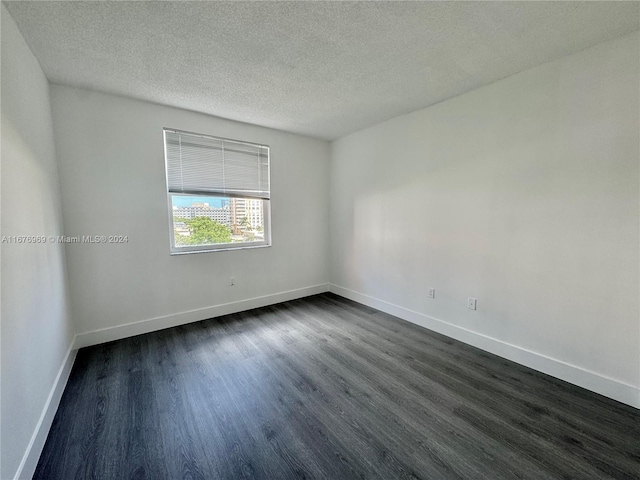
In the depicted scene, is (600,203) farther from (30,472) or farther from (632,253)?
(30,472)

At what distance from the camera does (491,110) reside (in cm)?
234

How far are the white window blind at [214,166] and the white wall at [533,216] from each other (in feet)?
5.72

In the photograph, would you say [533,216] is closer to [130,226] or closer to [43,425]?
[43,425]

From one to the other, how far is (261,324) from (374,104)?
282 cm

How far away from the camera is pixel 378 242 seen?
11.5 feet

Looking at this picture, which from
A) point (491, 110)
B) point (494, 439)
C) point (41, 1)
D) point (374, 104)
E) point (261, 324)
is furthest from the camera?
point (261, 324)

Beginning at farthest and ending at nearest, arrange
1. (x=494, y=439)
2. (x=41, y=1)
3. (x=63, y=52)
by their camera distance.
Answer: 1. (x=63, y=52)
2. (x=494, y=439)
3. (x=41, y=1)

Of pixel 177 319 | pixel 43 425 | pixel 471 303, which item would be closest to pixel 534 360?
pixel 471 303

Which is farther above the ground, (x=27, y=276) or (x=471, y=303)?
(x=27, y=276)

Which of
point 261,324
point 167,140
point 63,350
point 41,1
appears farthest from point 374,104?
point 63,350

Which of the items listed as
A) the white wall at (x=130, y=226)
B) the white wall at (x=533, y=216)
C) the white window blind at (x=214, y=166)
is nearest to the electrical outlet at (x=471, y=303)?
the white wall at (x=533, y=216)

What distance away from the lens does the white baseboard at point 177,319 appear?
8.44 ft

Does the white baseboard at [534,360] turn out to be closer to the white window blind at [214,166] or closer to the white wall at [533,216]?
the white wall at [533,216]

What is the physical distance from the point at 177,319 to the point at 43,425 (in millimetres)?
1541
